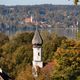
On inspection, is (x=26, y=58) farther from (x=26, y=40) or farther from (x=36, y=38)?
(x=26, y=40)

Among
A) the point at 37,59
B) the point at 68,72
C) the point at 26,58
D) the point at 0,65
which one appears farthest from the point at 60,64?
the point at 26,58

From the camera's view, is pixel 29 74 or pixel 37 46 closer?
pixel 29 74

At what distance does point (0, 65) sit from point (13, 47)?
10.5m

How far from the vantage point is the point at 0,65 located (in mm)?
40281

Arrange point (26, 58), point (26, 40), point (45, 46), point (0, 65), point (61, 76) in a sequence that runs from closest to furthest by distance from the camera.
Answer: point (61, 76), point (0, 65), point (26, 58), point (45, 46), point (26, 40)

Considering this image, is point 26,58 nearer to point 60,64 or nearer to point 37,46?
point 37,46

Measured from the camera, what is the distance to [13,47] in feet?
167

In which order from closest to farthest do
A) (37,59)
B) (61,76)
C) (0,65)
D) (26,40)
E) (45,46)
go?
(61,76), (37,59), (0,65), (45,46), (26,40)

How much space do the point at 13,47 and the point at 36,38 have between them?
12.7 m

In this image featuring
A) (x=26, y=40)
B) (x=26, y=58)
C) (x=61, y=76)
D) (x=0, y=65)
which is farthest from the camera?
(x=26, y=40)

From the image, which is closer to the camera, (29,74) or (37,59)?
(29,74)

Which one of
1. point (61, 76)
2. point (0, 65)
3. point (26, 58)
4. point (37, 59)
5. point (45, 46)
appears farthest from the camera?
point (45, 46)

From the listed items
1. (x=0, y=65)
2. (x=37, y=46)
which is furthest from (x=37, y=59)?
(x=0, y=65)

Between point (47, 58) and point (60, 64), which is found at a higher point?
point (60, 64)
